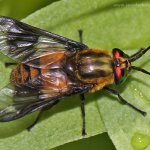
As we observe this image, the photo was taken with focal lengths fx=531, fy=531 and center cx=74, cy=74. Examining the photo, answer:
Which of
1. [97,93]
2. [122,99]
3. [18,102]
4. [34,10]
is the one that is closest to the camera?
[18,102]

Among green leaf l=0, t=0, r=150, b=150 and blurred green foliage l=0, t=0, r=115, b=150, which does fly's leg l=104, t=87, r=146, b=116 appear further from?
blurred green foliage l=0, t=0, r=115, b=150

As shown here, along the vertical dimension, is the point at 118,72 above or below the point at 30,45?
below

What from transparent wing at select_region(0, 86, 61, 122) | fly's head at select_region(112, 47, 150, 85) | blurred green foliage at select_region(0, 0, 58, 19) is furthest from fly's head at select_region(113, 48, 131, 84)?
blurred green foliage at select_region(0, 0, 58, 19)

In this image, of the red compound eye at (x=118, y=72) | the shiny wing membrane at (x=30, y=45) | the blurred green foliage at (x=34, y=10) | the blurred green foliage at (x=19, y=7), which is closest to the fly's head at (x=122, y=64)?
the red compound eye at (x=118, y=72)

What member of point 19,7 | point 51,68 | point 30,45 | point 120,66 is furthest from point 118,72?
point 19,7

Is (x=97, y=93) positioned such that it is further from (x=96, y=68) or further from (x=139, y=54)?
(x=139, y=54)
